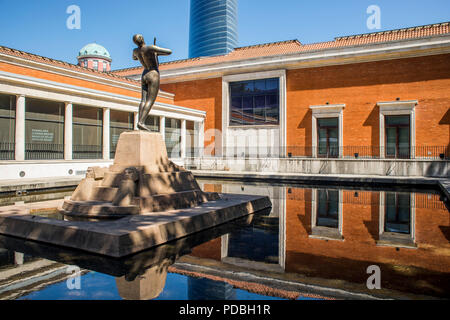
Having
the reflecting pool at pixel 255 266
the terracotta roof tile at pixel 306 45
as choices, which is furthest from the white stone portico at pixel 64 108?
the reflecting pool at pixel 255 266

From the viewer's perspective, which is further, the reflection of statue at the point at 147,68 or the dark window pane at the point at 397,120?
the dark window pane at the point at 397,120

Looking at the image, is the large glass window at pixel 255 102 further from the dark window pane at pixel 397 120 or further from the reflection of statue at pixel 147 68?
the reflection of statue at pixel 147 68

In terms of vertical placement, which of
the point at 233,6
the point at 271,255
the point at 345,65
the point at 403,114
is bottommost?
the point at 271,255

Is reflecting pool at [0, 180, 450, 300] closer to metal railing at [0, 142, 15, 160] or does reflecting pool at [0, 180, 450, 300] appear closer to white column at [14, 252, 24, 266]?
white column at [14, 252, 24, 266]

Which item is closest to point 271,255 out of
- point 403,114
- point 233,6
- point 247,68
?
point 403,114

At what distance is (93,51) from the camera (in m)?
92.4

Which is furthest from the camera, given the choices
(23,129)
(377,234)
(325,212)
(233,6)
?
(233,6)

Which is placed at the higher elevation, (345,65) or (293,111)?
(345,65)

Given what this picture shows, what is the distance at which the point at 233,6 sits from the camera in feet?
406

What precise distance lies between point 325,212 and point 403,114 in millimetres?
18384

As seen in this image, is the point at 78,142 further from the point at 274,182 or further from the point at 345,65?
the point at 345,65

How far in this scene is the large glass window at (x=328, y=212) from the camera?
27.5 feet

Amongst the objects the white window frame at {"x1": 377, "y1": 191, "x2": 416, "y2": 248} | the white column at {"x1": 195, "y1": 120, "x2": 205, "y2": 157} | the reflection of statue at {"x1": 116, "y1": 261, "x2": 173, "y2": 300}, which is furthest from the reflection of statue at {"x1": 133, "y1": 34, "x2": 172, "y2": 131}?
the white column at {"x1": 195, "y1": 120, "x2": 205, "y2": 157}

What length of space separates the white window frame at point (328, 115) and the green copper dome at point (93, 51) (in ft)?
259
